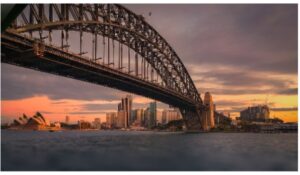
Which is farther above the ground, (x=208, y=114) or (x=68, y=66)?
(x=68, y=66)

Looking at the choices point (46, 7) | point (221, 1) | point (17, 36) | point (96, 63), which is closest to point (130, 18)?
point (96, 63)

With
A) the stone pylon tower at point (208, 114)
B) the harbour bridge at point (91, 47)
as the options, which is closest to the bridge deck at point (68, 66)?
the harbour bridge at point (91, 47)

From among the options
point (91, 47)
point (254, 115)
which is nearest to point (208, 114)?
point (254, 115)

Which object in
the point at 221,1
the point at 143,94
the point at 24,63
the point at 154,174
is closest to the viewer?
the point at 154,174

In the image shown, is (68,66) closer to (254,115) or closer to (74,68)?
(74,68)

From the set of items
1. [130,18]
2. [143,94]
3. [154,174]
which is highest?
[130,18]

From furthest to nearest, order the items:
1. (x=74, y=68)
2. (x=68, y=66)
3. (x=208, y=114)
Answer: (x=208, y=114)
(x=74, y=68)
(x=68, y=66)

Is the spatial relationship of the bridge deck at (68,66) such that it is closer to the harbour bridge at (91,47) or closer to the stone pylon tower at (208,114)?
the harbour bridge at (91,47)

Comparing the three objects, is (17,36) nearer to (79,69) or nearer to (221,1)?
(79,69)
